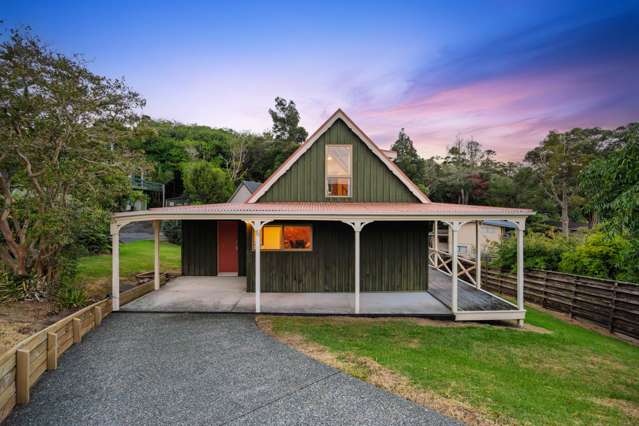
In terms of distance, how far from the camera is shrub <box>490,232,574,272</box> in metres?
11.1

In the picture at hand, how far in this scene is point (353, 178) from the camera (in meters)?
9.82

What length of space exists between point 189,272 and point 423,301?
8.65 m

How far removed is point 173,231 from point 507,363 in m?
22.7

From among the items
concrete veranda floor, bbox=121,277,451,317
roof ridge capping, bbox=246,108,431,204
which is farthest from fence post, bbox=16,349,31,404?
roof ridge capping, bbox=246,108,431,204

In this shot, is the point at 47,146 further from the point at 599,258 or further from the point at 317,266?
the point at 599,258

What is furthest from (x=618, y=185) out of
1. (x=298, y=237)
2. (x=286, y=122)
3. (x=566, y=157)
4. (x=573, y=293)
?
(x=286, y=122)

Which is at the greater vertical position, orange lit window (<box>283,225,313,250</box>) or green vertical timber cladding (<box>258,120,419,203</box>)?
green vertical timber cladding (<box>258,120,419,203</box>)

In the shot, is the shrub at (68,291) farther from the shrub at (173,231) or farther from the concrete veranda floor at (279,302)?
the shrub at (173,231)

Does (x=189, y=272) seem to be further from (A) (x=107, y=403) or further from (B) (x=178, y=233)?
(B) (x=178, y=233)

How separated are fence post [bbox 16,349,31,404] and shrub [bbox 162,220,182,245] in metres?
19.4

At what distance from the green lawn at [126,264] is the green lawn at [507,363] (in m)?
7.87

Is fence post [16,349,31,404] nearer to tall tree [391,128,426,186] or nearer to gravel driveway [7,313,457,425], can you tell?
gravel driveway [7,313,457,425]

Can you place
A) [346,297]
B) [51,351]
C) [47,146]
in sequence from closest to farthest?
1. [51,351]
2. [47,146]
3. [346,297]

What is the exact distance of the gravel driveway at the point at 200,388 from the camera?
10.8 ft
